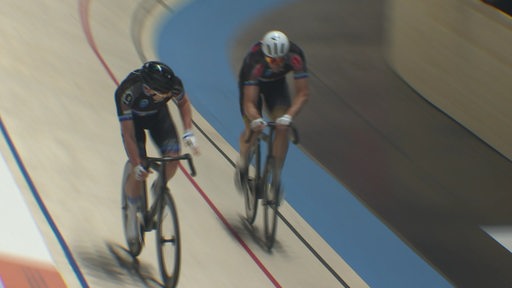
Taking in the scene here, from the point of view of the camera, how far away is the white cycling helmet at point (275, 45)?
539 centimetres

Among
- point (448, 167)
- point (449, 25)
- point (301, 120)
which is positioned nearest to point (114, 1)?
point (301, 120)

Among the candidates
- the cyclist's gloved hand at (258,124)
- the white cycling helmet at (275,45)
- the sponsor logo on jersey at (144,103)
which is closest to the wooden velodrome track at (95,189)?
the cyclist's gloved hand at (258,124)

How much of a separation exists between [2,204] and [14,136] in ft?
3.43

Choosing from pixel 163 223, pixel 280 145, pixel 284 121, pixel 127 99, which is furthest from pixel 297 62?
pixel 163 223

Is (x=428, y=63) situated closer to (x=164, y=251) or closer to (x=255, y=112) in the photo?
(x=255, y=112)

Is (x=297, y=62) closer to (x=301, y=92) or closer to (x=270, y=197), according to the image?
(x=301, y=92)

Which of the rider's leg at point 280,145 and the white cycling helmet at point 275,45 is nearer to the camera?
the white cycling helmet at point 275,45

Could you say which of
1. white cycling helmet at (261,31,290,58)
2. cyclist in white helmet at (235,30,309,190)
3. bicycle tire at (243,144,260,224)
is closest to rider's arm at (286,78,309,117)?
cyclist in white helmet at (235,30,309,190)

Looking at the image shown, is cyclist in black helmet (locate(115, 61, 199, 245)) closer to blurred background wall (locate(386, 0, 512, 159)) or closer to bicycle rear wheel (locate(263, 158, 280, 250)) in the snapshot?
bicycle rear wheel (locate(263, 158, 280, 250))

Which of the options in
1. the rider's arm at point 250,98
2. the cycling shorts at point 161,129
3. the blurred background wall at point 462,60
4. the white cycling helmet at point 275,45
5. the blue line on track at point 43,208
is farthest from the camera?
the blurred background wall at point 462,60

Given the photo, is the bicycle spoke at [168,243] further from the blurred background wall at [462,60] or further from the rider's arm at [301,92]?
the blurred background wall at [462,60]

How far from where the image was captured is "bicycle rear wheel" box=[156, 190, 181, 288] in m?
4.85

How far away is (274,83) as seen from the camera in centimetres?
591

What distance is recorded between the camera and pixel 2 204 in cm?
545
